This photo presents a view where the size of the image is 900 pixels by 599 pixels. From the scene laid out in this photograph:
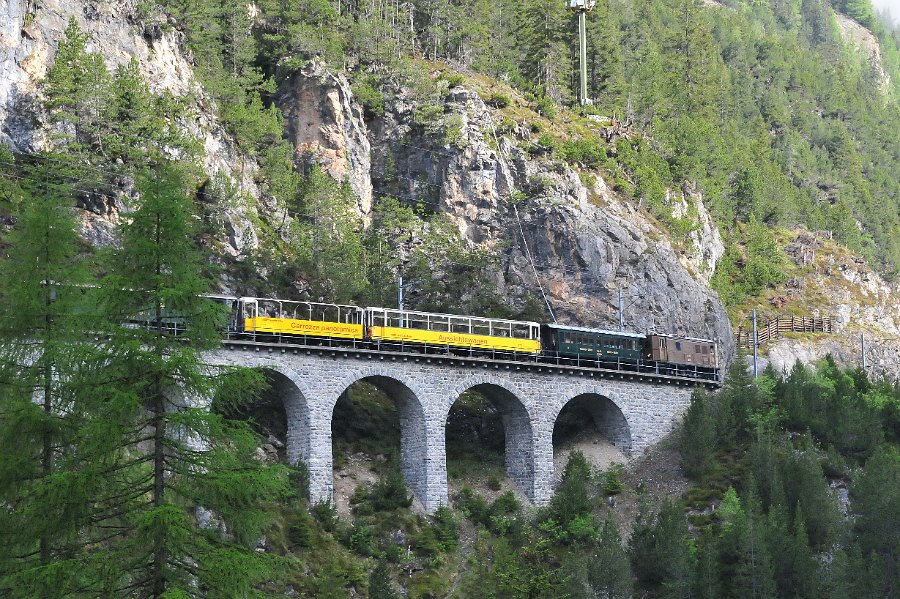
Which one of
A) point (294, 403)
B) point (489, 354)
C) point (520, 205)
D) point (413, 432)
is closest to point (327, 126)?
point (520, 205)

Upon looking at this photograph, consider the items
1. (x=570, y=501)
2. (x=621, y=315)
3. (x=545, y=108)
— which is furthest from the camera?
(x=545, y=108)

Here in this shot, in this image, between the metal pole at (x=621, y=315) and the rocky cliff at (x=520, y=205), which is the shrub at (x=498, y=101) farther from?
the metal pole at (x=621, y=315)

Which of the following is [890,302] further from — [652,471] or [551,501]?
[551,501]

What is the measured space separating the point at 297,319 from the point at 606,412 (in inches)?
798

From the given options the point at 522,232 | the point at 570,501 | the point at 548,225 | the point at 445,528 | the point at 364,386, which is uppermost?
the point at 548,225

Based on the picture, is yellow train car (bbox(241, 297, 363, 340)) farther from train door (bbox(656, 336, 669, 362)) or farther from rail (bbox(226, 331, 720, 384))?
train door (bbox(656, 336, 669, 362))

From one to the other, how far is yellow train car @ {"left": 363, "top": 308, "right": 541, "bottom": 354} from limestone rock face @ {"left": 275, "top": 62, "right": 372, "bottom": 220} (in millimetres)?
20572

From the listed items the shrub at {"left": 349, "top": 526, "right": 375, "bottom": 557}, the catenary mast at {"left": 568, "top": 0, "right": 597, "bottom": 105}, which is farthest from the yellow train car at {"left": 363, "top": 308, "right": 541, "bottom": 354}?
the catenary mast at {"left": 568, "top": 0, "right": 597, "bottom": 105}

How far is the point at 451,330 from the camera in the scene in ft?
212

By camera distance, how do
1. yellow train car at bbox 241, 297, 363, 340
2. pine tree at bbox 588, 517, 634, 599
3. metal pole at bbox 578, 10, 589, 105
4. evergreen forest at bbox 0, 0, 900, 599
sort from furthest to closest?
metal pole at bbox 578, 10, 589, 105 → yellow train car at bbox 241, 297, 363, 340 → pine tree at bbox 588, 517, 634, 599 → evergreen forest at bbox 0, 0, 900, 599

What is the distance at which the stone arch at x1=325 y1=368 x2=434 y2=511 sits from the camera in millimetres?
60875

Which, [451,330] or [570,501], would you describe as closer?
[570,501]

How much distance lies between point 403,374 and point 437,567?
10560mm

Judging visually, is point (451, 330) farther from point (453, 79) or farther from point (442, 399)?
point (453, 79)
